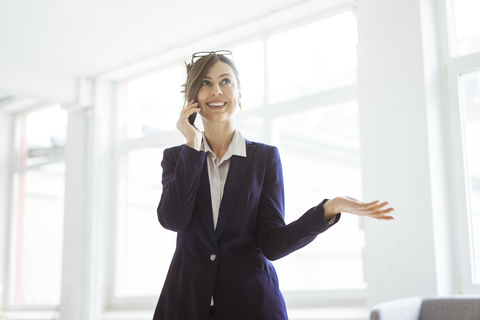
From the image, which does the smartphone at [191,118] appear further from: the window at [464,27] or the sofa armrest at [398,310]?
the window at [464,27]

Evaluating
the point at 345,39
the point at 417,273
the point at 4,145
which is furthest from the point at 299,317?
the point at 4,145

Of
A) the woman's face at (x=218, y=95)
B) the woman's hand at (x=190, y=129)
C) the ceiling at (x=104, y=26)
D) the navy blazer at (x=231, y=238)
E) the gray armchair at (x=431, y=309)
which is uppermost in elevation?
the ceiling at (x=104, y=26)

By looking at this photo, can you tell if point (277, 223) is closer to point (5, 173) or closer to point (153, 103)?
point (153, 103)

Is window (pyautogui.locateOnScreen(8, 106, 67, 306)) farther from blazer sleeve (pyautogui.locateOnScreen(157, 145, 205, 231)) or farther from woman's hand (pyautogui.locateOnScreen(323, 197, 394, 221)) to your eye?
woman's hand (pyautogui.locateOnScreen(323, 197, 394, 221))

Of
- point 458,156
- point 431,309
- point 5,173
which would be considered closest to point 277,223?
point 431,309

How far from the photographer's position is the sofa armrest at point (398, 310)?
82.0 inches

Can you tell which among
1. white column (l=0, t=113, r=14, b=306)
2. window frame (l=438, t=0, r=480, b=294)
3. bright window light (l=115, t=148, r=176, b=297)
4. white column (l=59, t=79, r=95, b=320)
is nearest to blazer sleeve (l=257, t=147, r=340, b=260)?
window frame (l=438, t=0, r=480, b=294)

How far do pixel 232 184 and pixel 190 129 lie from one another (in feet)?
0.65

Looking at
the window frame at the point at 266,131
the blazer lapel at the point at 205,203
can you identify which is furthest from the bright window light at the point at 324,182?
the blazer lapel at the point at 205,203

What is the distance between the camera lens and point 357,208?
1070 mm

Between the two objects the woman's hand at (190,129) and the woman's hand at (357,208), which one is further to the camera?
the woman's hand at (190,129)

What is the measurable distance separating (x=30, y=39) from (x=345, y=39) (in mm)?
2789

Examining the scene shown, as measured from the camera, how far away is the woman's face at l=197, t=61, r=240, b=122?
137 centimetres

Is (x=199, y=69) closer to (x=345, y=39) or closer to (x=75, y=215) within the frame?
(x=345, y=39)
